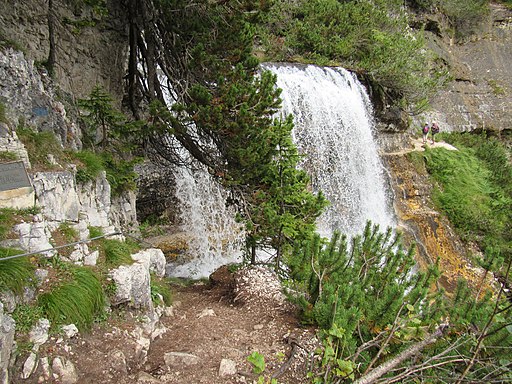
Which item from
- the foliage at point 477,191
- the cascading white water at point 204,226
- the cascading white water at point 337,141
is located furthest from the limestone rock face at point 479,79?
the cascading white water at point 204,226

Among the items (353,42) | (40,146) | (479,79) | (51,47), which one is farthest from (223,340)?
(479,79)

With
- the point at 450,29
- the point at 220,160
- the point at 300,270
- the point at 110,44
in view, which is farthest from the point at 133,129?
the point at 450,29

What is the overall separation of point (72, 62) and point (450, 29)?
951 inches

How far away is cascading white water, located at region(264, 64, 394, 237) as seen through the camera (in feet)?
36.4

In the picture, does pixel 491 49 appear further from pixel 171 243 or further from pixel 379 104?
pixel 171 243

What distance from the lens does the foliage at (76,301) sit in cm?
306

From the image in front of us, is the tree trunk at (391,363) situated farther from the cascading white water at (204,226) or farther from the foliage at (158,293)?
the cascading white water at (204,226)

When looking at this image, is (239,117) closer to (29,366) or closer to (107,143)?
(107,143)

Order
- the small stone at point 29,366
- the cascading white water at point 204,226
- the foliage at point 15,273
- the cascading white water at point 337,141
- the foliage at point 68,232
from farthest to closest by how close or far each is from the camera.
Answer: the cascading white water at point 337,141
the cascading white water at point 204,226
the foliage at point 68,232
the foliage at point 15,273
the small stone at point 29,366

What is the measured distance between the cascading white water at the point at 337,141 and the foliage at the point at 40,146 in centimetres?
686

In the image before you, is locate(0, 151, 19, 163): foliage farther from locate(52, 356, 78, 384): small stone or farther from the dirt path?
the dirt path

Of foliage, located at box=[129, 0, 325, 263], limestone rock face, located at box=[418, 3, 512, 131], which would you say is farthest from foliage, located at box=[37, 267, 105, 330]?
limestone rock face, located at box=[418, 3, 512, 131]

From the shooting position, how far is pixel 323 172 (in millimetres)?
11820

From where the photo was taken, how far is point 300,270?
14.4ft
